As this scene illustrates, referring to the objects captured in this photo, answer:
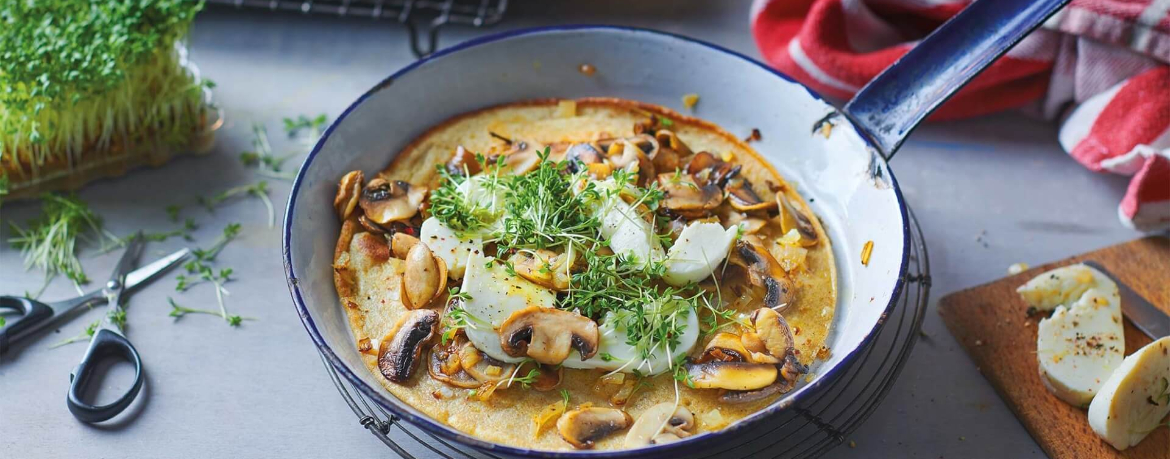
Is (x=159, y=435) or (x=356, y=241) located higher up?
(x=356, y=241)

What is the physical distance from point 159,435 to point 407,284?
87cm

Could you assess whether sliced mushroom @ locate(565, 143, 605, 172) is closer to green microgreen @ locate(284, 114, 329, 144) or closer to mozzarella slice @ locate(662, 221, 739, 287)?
mozzarella slice @ locate(662, 221, 739, 287)

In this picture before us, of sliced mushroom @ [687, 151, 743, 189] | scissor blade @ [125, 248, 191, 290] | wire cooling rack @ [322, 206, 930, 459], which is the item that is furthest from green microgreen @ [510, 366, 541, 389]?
Answer: scissor blade @ [125, 248, 191, 290]

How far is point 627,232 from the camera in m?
2.64

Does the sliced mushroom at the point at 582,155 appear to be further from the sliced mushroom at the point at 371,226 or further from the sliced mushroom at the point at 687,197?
the sliced mushroom at the point at 371,226

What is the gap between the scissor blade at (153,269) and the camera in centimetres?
298

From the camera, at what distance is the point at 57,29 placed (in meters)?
3.14

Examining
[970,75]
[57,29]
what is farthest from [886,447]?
[57,29]

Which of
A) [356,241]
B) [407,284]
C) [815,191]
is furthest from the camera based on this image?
[815,191]

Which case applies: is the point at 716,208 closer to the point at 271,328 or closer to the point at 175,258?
the point at 271,328

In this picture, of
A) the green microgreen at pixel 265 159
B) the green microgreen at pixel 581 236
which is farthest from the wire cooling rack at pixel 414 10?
the green microgreen at pixel 581 236

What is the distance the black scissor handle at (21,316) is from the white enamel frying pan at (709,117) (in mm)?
935

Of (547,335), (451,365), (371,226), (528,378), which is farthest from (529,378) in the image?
(371,226)

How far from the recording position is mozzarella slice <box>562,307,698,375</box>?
2416 millimetres
